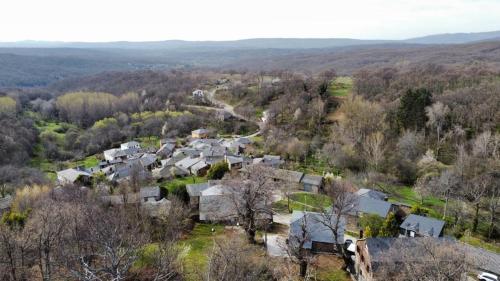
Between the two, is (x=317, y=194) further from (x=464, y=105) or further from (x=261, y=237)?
(x=464, y=105)

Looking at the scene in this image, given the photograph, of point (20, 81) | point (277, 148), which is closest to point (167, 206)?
point (277, 148)

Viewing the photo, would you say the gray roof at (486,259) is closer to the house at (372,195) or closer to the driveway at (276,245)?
the driveway at (276,245)

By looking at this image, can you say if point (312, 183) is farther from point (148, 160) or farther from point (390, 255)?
point (148, 160)

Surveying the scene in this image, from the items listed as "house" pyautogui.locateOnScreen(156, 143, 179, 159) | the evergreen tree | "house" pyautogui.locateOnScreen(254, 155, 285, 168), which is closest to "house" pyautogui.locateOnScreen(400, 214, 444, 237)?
"house" pyautogui.locateOnScreen(254, 155, 285, 168)

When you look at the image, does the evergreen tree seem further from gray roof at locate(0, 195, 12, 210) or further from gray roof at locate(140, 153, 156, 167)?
gray roof at locate(0, 195, 12, 210)

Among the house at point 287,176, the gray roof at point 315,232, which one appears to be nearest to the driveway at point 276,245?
the gray roof at point 315,232
